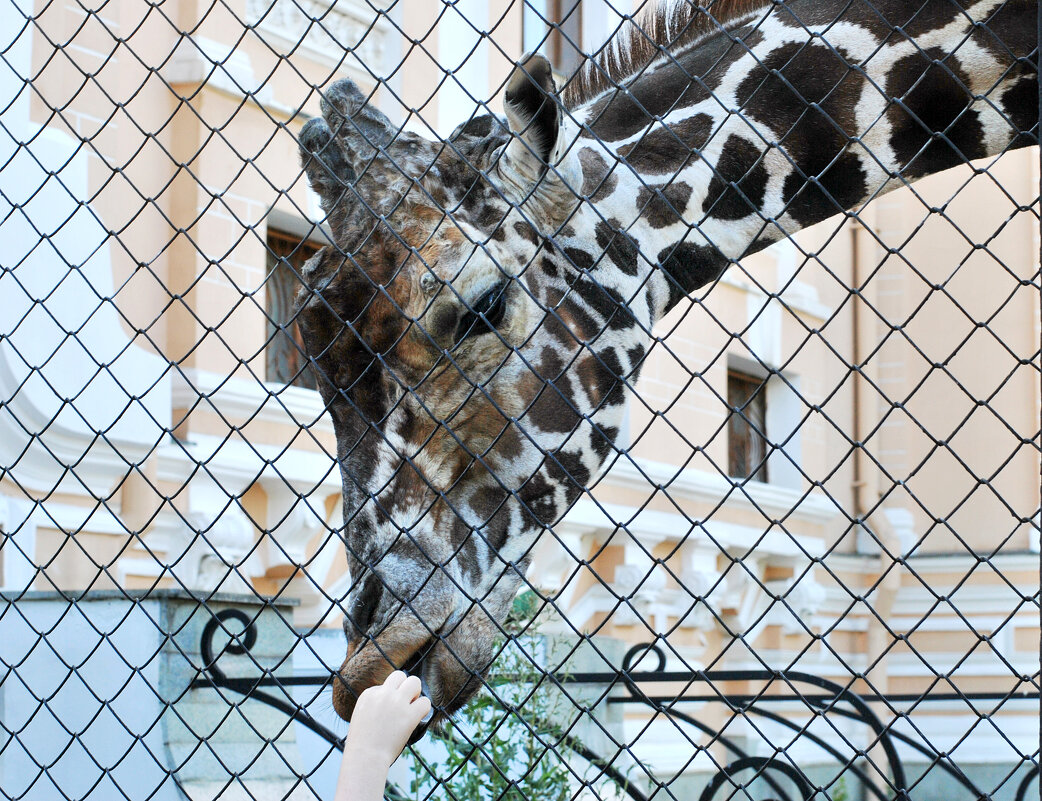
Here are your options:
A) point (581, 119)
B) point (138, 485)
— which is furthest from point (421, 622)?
point (138, 485)

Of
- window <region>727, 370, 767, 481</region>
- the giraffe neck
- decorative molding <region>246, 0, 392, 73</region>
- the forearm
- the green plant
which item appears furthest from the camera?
window <region>727, 370, 767, 481</region>

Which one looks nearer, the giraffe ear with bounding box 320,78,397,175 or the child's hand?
the child's hand

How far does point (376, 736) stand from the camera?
187 cm

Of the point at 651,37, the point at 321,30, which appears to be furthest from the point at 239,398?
the point at 651,37

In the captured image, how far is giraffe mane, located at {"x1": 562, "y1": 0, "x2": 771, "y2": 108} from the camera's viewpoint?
294cm

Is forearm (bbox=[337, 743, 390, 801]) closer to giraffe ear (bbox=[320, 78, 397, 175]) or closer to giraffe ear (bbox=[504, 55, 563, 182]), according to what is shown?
giraffe ear (bbox=[504, 55, 563, 182])

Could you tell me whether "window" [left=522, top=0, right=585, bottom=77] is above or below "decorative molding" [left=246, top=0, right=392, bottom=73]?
above

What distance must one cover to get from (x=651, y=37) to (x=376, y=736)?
174 cm

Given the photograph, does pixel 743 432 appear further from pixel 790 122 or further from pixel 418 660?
pixel 418 660

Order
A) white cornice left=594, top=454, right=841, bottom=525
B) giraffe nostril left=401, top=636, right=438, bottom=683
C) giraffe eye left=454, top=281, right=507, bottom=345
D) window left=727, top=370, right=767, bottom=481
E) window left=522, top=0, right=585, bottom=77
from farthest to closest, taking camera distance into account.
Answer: window left=727, top=370, right=767, bottom=481 < window left=522, top=0, right=585, bottom=77 < white cornice left=594, top=454, right=841, bottom=525 < giraffe eye left=454, top=281, right=507, bottom=345 < giraffe nostril left=401, top=636, right=438, bottom=683

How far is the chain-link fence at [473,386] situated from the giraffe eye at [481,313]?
0.02 metres

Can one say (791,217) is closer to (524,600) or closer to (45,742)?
(524,600)

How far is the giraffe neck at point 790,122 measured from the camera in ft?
8.70

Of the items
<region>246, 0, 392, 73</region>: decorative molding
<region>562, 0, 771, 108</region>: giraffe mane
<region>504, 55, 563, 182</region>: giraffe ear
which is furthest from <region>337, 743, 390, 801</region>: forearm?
<region>246, 0, 392, 73</region>: decorative molding
